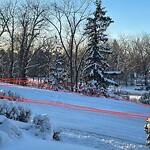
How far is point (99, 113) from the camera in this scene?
16.3 meters

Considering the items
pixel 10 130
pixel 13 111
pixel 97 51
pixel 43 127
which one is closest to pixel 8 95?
pixel 13 111

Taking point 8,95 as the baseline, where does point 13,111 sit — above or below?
below

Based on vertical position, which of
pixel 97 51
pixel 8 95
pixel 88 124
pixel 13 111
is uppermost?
pixel 97 51

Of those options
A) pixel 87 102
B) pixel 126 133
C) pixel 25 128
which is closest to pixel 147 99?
pixel 87 102

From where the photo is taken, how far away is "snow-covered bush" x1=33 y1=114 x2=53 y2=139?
7.31 m

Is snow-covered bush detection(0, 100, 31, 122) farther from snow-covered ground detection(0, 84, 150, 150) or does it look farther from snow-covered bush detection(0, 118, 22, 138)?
snow-covered bush detection(0, 118, 22, 138)

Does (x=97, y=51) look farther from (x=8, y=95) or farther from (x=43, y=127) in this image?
(x=43, y=127)

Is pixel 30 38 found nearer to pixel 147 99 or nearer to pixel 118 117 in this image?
pixel 147 99

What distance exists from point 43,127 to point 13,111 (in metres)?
2.21

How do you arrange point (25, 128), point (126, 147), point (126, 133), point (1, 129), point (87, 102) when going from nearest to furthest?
point (1, 129)
point (25, 128)
point (126, 147)
point (126, 133)
point (87, 102)

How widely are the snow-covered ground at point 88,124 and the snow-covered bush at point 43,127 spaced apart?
23 cm

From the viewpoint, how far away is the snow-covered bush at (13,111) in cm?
921

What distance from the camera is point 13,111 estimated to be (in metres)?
9.37

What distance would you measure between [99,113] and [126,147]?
552 cm
